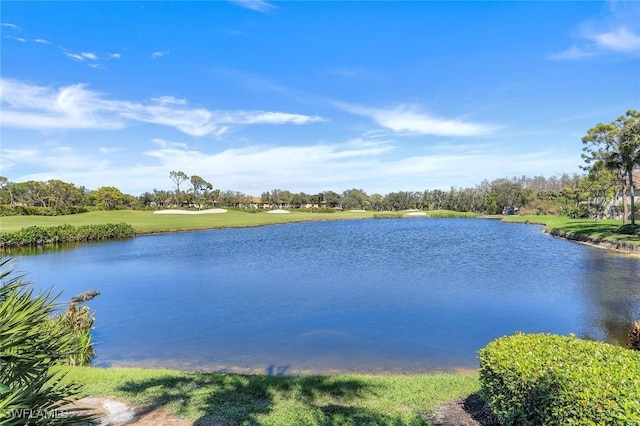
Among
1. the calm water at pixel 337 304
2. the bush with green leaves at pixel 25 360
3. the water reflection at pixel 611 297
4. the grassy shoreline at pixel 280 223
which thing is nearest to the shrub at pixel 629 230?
the grassy shoreline at pixel 280 223

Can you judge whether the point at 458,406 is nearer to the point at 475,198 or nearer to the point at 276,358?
the point at 276,358

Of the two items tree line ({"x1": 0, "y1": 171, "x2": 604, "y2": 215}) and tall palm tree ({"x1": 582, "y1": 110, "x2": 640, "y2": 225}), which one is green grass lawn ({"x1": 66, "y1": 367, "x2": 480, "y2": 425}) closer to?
tall palm tree ({"x1": 582, "y1": 110, "x2": 640, "y2": 225})

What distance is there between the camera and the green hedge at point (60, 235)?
1394 inches

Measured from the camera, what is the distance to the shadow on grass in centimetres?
556

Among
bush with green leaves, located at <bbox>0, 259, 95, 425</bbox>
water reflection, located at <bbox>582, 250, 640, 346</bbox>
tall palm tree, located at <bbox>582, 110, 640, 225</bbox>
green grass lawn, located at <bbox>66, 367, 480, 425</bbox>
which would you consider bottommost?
water reflection, located at <bbox>582, 250, 640, 346</bbox>

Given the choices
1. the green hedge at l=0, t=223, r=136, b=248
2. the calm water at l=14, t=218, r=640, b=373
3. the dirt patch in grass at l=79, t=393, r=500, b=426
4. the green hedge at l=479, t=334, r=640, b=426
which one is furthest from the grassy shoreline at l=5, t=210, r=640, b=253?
the green hedge at l=479, t=334, r=640, b=426

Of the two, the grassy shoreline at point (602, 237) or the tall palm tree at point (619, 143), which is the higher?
the tall palm tree at point (619, 143)

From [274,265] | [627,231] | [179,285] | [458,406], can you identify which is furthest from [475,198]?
[458,406]

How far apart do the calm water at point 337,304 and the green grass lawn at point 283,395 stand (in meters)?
2.34

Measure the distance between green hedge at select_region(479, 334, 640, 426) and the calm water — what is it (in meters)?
4.79

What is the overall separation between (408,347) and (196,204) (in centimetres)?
10412

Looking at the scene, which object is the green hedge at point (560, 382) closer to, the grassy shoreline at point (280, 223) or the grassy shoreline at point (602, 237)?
the grassy shoreline at point (602, 237)

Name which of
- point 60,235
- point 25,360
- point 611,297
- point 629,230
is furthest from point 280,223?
point 25,360

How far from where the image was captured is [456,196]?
110188 mm
